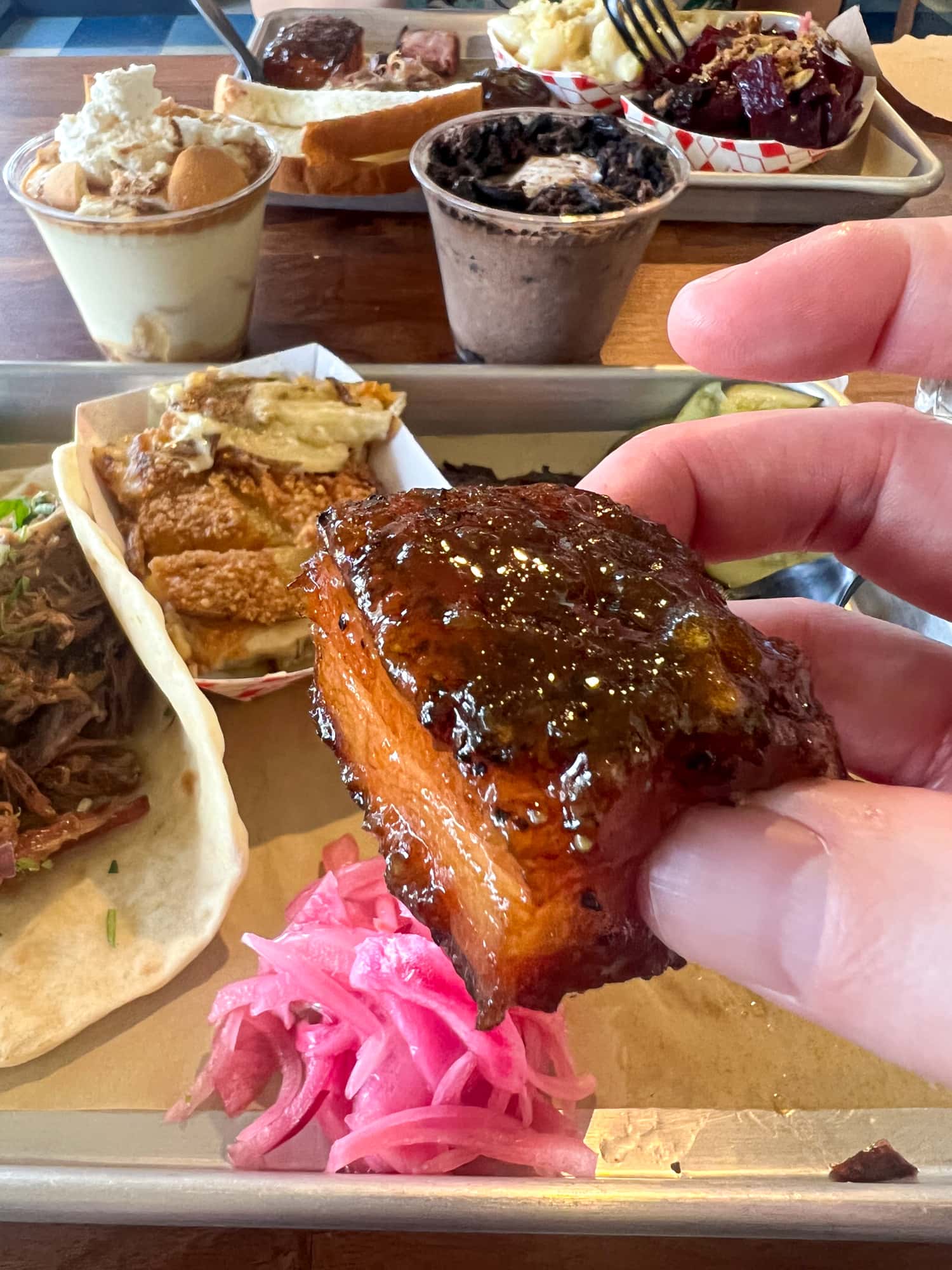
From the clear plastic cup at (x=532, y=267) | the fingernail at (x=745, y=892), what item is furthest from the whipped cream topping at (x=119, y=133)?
the fingernail at (x=745, y=892)

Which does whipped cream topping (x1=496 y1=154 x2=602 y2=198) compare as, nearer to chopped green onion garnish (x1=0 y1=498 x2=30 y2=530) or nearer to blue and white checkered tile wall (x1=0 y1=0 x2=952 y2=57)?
chopped green onion garnish (x1=0 y1=498 x2=30 y2=530)

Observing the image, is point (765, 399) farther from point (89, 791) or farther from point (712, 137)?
point (89, 791)

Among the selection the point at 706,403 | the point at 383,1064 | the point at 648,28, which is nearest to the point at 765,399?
the point at 706,403

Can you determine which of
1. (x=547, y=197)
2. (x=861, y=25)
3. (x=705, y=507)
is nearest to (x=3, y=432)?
(x=547, y=197)

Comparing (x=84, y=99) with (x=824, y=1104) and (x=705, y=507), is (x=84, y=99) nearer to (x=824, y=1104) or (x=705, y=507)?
(x=705, y=507)

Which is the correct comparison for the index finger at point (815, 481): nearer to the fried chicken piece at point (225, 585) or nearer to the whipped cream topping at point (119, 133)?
the fried chicken piece at point (225, 585)

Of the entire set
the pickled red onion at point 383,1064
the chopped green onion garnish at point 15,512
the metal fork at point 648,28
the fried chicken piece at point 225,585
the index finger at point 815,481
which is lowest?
the pickled red onion at point 383,1064

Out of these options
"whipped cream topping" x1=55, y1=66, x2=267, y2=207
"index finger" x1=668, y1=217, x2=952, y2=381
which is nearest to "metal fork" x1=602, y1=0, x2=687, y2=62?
"whipped cream topping" x1=55, y1=66, x2=267, y2=207

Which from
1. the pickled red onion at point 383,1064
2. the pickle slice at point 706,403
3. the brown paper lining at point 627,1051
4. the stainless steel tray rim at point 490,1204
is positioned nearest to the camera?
the stainless steel tray rim at point 490,1204
